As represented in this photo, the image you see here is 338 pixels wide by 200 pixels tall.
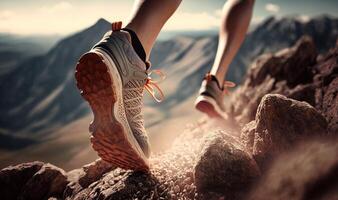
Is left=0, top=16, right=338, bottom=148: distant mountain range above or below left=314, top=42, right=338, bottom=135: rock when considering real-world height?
above

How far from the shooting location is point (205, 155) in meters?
2.11

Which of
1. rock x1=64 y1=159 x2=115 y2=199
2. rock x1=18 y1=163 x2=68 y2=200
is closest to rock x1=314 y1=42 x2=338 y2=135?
rock x1=64 y1=159 x2=115 y2=199

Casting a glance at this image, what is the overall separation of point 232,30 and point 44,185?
2.40 metres

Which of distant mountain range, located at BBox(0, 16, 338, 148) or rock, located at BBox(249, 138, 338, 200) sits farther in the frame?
distant mountain range, located at BBox(0, 16, 338, 148)

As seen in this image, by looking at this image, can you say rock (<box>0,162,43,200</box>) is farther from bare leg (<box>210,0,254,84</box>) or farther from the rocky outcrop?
the rocky outcrop

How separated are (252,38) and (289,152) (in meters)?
148

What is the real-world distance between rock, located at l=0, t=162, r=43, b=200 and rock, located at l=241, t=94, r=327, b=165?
2104 millimetres

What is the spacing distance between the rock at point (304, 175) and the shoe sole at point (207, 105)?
1.31 meters

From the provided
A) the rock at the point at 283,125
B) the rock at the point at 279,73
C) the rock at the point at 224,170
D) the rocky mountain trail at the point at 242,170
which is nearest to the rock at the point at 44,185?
the rocky mountain trail at the point at 242,170

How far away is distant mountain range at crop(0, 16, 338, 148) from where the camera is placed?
127 meters

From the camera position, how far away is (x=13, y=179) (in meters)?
2.93

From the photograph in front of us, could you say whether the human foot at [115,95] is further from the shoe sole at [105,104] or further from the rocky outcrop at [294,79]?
the rocky outcrop at [294,79]

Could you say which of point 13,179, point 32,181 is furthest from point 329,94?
point 13,179

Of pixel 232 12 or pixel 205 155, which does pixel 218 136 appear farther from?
pixel 232 12
